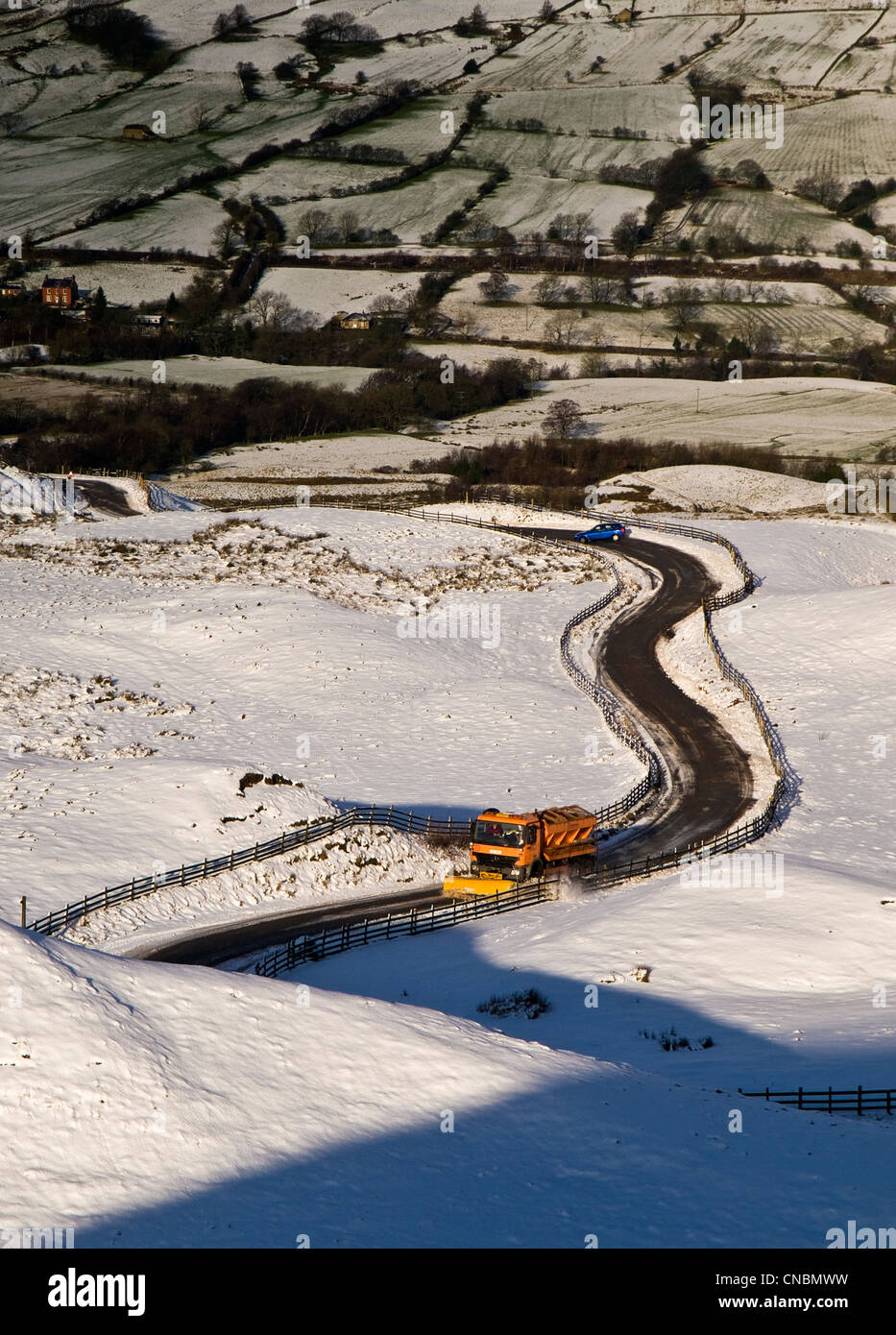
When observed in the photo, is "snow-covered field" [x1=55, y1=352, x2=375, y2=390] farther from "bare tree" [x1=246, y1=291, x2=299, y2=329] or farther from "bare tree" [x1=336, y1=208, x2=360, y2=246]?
"bare tree" [x1=336, y1=208, x2=360, y2=246]

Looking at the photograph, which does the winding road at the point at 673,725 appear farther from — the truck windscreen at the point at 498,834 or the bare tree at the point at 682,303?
the bare tree at the point at 682,303

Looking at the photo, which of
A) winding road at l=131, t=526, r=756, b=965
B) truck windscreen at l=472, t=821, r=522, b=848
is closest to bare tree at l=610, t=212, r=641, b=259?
winding road at l=131, t=526, r=756, b=965

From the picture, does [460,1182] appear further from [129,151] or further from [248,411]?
[129,151]

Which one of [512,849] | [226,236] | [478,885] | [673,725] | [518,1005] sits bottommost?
[478,885]

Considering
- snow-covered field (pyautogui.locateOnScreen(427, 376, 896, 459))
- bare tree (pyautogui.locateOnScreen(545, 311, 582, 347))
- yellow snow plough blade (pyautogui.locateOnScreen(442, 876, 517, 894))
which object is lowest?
yellow snow plough blade (pyautogui.locateOnScreen(442, 876, 517, 894))

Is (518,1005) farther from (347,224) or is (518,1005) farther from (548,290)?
(347,224)

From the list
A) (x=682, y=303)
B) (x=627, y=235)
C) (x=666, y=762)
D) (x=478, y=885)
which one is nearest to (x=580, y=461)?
(x=682, y=303)
